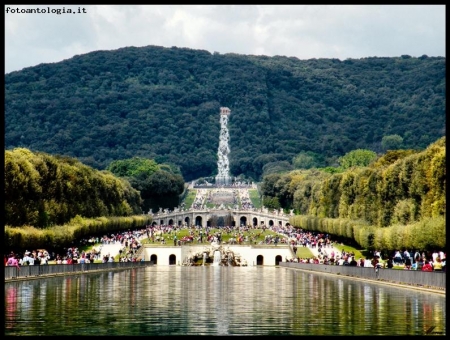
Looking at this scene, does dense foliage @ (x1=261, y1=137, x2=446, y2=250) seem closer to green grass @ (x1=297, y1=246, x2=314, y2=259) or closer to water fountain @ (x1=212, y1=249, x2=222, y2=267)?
green grass @ (x1=297, y1=246, x2=314, y2=259)

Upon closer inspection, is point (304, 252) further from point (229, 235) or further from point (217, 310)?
point (217, 310)

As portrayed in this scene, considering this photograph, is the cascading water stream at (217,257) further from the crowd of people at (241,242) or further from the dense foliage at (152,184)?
the dense foliage at (152,184)

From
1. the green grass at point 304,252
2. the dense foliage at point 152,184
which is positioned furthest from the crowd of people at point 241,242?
the dense foliage at point 152,184

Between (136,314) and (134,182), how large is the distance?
145142 millimetres

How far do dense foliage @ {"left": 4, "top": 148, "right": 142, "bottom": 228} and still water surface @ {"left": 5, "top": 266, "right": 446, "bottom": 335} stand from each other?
25.8 metres

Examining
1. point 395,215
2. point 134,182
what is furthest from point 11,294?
point 134,182

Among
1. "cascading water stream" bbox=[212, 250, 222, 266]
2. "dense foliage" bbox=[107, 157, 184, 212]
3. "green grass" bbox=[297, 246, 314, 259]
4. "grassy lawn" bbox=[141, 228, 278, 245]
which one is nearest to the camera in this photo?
"green grass" bbox=[297, 246, 314, 259]

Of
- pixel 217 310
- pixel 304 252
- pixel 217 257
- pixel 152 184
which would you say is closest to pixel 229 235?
pixel 217 257

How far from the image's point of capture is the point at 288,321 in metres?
26.3

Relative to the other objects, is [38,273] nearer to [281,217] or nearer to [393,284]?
[393,284]

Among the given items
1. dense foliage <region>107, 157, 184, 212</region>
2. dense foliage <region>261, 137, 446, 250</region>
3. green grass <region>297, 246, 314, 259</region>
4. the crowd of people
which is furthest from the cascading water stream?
dense foliage <region>107, 157, 184, 212</region>

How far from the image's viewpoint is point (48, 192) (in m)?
83.0

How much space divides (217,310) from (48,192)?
180 ft

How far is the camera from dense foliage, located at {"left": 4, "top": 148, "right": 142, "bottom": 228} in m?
69.8
